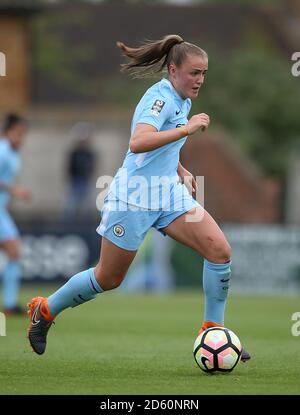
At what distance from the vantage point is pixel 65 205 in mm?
24234

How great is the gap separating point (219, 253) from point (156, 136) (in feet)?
3.46

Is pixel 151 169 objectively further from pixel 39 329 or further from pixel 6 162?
pixel 6 162

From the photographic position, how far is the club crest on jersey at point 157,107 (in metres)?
8.38

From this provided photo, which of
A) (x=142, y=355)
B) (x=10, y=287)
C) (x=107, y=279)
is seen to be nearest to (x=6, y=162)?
(x=10, y=287)

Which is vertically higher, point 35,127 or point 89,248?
point 35,127

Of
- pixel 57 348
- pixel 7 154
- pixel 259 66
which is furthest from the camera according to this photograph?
pixel 259 66

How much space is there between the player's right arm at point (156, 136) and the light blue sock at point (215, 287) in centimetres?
108

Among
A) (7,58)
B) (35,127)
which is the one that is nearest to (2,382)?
(35,127)

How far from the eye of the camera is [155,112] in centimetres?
838

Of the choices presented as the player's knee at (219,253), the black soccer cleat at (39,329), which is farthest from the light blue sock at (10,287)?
the player's knee at (219,253)

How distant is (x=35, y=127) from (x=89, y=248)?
588 cm
